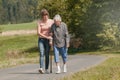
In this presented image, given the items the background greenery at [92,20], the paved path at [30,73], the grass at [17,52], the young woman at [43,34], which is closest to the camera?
the paved path at [30,73]

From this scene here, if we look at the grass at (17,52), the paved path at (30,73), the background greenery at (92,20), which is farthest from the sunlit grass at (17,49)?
the paved path at (30,73)

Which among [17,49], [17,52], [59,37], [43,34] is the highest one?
[43,34]

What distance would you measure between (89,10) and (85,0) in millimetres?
1221

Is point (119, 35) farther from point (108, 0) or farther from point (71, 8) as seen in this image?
point (71, 8)

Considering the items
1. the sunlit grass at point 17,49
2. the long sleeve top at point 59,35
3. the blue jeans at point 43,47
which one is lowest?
the sunlit grass at point 17,49

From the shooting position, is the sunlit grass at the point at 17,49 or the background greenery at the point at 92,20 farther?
the sunlit grass at the point at 17,49

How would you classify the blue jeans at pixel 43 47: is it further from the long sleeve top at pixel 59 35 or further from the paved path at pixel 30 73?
the paved path at pixel 30 73

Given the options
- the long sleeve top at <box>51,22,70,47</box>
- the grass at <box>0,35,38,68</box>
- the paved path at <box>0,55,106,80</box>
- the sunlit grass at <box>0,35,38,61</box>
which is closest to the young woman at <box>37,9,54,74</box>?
the long sleeve top at <box>51,22,70,47</box>

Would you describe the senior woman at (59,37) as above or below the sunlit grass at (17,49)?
above

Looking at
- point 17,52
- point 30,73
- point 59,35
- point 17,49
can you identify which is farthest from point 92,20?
point 59,35

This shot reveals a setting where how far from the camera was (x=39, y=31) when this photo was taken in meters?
15.4

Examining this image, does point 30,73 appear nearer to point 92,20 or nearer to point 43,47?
point 43,47

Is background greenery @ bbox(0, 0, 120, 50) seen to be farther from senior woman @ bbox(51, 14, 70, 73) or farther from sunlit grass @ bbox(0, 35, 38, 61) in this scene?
senior woman @ bbox(51, 14, 70, 73)

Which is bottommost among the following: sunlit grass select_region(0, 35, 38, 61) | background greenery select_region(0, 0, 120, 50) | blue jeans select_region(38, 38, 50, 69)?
sunlit grass select_region(0, 35, 38, 61)
